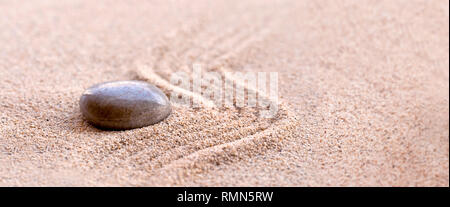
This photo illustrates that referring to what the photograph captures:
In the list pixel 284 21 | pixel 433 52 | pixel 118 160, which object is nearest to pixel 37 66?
pixel 118 160

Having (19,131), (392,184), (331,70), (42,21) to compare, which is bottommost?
(392,184)

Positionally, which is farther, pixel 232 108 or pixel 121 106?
pixel 232 108

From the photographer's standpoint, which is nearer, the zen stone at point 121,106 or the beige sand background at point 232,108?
the beige sand background at point 232,108
